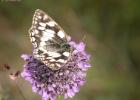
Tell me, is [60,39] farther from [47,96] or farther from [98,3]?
[98,3]

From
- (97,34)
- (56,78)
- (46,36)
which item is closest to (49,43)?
(46,36)

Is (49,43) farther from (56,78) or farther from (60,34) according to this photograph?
(56,78)

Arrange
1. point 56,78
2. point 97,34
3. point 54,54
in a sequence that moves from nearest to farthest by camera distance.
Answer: point 54,54 < point 56,78 < point 97,34

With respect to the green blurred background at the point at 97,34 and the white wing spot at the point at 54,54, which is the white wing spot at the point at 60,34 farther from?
the green blurred background at the point at 97,34

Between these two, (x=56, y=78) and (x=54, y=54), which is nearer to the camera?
(x=54, y=54)

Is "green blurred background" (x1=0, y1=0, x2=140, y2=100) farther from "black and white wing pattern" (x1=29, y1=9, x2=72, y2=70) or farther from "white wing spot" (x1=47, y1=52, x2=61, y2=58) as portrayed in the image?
"white wing spot" (x1=47, y1=52, x2=61, y2=58)

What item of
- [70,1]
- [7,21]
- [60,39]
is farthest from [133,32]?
[60,39]
